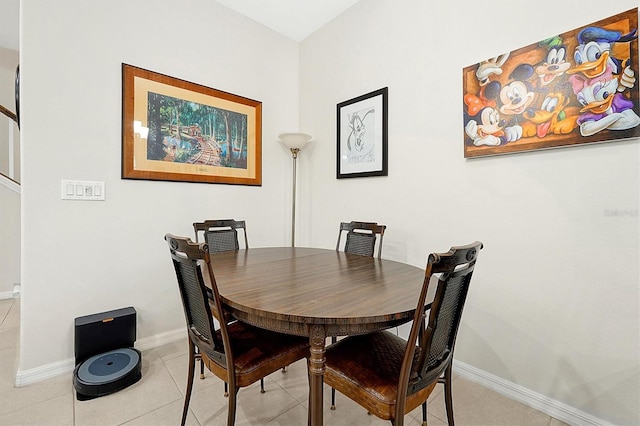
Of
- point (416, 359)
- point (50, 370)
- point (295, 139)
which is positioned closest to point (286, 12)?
point (295, 139)

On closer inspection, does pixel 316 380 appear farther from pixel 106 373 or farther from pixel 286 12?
pixel 286 12

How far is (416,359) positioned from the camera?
1140 mm

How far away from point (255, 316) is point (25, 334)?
5.84 ft

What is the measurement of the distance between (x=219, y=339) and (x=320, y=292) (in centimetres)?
49

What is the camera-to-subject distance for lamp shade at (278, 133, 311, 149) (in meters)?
2.80

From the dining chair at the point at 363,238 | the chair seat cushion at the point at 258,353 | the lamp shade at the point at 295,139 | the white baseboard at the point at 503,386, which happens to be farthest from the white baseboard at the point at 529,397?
the lamp shade at the point at 295,139

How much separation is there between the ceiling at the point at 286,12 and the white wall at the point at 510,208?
8.1 inches

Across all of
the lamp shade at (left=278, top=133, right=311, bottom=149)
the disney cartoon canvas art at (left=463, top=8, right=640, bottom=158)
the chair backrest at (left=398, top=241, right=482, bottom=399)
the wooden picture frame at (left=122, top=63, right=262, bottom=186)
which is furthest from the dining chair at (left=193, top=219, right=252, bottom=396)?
the disney cartoon canvas art at (left=463, top=8, right=640, bottom=158)

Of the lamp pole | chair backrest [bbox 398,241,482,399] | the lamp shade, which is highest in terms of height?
the lamp shade

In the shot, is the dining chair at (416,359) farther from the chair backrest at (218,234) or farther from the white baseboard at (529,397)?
the chair backrest at (218,234)

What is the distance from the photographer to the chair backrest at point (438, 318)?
926 mm

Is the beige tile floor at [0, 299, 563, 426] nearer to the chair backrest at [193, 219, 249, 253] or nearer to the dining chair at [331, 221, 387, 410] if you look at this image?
the dining chair at [331, 221, 387, 410]

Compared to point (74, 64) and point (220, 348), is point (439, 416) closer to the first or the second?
point (220, 348)

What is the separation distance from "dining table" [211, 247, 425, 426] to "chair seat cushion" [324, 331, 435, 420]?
0.42ft
